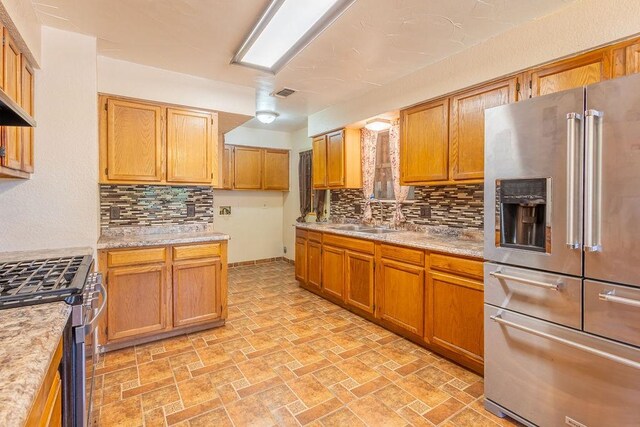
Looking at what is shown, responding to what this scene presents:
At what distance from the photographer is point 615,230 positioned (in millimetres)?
1402

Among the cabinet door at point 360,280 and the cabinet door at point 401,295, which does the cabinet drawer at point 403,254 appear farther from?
the cabinet door at point 360,280

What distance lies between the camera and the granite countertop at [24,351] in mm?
647

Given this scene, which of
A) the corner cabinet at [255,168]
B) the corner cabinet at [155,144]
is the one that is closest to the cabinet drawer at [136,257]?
the corner cabinet at [155,144]

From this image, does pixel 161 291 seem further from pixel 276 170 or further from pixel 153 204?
pixel 276 170

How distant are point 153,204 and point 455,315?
308cm

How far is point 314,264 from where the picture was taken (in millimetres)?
4035

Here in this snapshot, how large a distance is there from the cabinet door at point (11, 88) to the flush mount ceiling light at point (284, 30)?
4.59 feet

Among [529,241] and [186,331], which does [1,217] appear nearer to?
[186,331]

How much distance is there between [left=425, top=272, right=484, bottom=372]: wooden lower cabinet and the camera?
7.20ft

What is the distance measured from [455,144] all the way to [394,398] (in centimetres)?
198

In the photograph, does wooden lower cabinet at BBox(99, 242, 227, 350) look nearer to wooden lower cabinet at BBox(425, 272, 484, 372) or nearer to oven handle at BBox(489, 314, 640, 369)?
wooden lower cabinet at BBox(425, 272, 484, 372)

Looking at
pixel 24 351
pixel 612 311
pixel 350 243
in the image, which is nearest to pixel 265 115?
pixel 350 243

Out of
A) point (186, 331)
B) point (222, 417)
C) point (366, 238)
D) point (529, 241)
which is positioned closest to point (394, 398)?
point (222, 417)

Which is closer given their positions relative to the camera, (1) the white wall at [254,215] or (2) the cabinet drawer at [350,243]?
(2) the cabinet drawer at [350,243]
